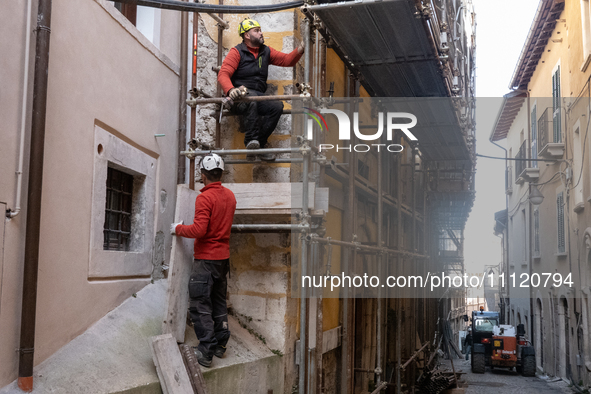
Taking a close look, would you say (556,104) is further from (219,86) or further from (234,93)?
(234,93)

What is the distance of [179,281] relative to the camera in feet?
17.4

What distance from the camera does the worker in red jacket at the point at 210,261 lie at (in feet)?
16.9

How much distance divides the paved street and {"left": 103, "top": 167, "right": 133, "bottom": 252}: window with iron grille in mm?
12186

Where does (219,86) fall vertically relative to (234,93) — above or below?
above

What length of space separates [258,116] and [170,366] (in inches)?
97.3

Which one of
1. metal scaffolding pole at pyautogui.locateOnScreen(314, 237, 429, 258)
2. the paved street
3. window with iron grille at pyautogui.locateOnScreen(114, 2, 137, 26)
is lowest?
the paved street

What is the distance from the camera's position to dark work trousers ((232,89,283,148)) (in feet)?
19.6

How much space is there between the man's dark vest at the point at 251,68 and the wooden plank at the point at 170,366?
8.49 ft

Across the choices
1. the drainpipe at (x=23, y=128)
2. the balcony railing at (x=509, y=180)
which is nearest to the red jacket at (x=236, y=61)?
the drainpipe at (x=23, y=128)

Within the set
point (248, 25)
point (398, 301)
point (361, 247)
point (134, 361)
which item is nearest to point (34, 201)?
point (134, 361)

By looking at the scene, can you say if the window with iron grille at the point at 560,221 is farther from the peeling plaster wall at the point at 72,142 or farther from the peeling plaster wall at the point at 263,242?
the peeling plaster wall at the point at 72,142

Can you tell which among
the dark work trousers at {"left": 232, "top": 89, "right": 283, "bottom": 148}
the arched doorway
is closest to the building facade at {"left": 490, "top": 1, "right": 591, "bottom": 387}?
the arched doorway

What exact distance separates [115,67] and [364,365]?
6.29 meters

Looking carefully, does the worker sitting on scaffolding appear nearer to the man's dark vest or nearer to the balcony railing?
the man's dark vest
